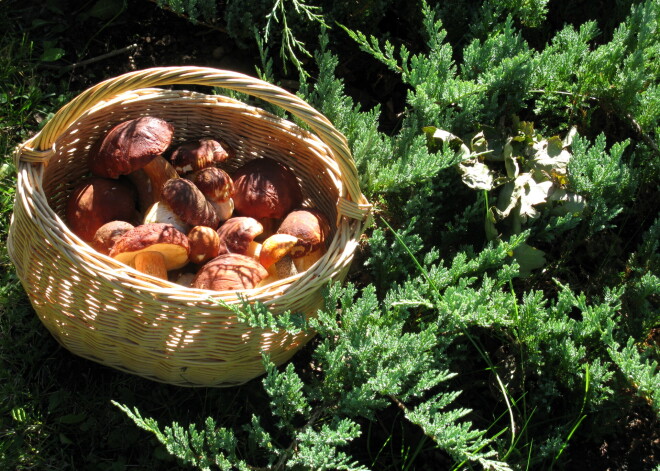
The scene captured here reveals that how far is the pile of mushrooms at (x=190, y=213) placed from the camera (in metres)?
2.15

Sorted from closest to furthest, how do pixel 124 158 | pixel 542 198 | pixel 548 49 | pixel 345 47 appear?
pixel 124 158, pixel 542 198, pixel 548 49, pixel 345 47

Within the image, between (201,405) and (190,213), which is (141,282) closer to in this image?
(190,213)

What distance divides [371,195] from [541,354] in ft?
2.78

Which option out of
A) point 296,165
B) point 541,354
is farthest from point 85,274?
point 541,354

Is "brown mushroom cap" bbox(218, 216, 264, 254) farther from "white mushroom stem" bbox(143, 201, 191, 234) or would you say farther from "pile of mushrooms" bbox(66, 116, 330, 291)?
"white mushroom stem" bbox(143, 201, 191, 234)

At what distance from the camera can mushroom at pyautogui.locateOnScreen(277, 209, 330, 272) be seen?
230cm

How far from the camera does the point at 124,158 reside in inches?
88.4

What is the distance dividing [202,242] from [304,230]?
1.15ft

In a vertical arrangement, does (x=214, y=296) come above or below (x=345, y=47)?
below

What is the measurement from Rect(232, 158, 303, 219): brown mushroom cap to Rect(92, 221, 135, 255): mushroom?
1.49 ft

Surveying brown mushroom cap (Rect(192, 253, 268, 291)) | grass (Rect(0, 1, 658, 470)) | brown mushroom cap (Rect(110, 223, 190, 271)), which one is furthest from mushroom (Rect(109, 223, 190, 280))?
grass (Rect(0, 1, 658, 470))

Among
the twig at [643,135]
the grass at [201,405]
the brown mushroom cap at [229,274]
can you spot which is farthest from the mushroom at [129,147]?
the twig at [643,135]

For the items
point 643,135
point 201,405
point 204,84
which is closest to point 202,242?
point 204,84

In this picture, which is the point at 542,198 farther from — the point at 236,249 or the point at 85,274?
the point at 85,274
